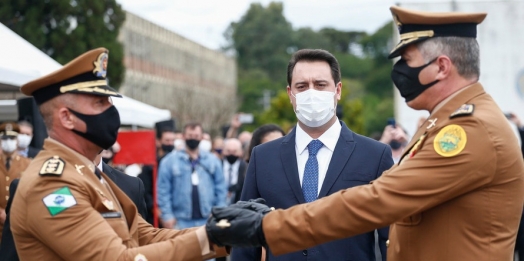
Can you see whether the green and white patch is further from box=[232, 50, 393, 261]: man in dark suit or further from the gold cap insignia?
box=[232, 50, 393, 261]: man in dark suit

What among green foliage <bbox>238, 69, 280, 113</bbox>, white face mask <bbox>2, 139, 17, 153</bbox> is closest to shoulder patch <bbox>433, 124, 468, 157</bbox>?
white face mask <bbox>2, 139, 17, 153</bbox>

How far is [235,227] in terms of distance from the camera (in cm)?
419

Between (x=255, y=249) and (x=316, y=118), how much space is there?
905mm

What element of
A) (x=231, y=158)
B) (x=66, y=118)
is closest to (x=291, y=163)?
(x=66, y=118)

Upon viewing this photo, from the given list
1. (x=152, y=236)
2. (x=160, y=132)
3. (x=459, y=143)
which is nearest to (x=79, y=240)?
(x=152, y=236)

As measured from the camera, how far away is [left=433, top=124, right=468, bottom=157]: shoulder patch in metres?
4.10

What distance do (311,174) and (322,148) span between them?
0.20 meters

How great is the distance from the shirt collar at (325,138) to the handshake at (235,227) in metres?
1.41

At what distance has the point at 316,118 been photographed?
18.3 ft

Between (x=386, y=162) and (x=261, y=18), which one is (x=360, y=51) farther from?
(x=386, y=162)

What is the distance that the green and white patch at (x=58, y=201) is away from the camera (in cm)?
399

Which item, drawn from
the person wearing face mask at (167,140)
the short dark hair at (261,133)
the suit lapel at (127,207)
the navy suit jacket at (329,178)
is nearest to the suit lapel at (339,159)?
the navy suit jacket at (329,178)

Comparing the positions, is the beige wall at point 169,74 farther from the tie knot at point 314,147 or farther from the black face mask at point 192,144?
the tie knot at point 314,147

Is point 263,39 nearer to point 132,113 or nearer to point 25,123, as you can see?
point 132,113
